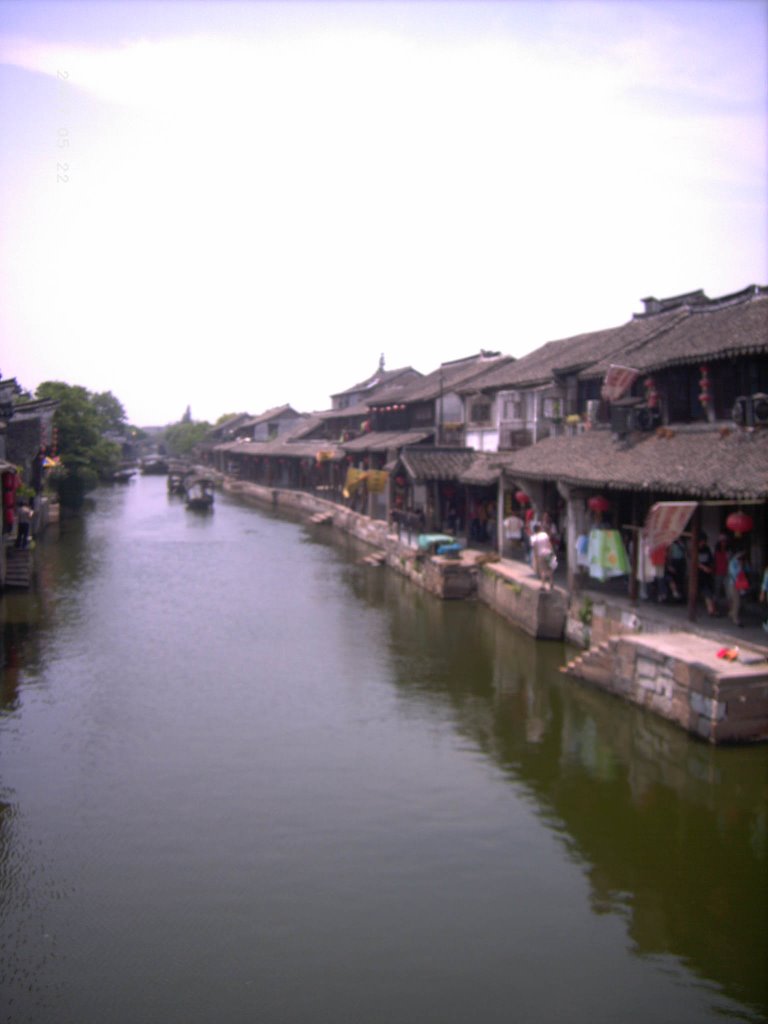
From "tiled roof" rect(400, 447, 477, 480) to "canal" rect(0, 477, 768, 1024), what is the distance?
1074 cm

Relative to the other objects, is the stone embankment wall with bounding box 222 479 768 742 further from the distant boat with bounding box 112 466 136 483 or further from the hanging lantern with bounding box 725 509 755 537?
the distant boat with bounding box 112 466 136 483

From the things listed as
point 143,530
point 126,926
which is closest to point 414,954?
point 126,926

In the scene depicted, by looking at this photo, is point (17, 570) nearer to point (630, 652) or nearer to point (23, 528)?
point (23, 528)

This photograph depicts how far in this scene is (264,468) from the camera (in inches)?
2462

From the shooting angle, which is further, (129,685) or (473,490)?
(473,490)

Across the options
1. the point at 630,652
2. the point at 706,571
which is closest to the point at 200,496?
the point at 706,571

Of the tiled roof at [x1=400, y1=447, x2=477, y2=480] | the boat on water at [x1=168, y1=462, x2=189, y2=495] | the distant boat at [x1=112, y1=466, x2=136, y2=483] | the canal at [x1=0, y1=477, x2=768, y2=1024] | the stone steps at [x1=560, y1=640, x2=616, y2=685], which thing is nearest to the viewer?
the canal at [x1=0, y1=477, x2=768, y2=1024]

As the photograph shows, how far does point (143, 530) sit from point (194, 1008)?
32.1 metres

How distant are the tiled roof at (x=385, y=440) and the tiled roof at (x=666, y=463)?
1390cm

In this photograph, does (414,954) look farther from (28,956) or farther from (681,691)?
(681,691)

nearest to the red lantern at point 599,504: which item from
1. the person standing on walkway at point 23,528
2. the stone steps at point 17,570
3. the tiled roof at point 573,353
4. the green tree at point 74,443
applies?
the tiled roof at point 573,353

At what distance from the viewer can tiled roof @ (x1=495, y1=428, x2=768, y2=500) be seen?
12.3 metres

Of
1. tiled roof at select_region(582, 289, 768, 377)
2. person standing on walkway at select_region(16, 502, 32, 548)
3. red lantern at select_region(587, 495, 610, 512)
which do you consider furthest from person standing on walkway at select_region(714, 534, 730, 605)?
person standing on walkway at select_region(16, 502, 32, 548)

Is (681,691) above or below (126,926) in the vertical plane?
above
